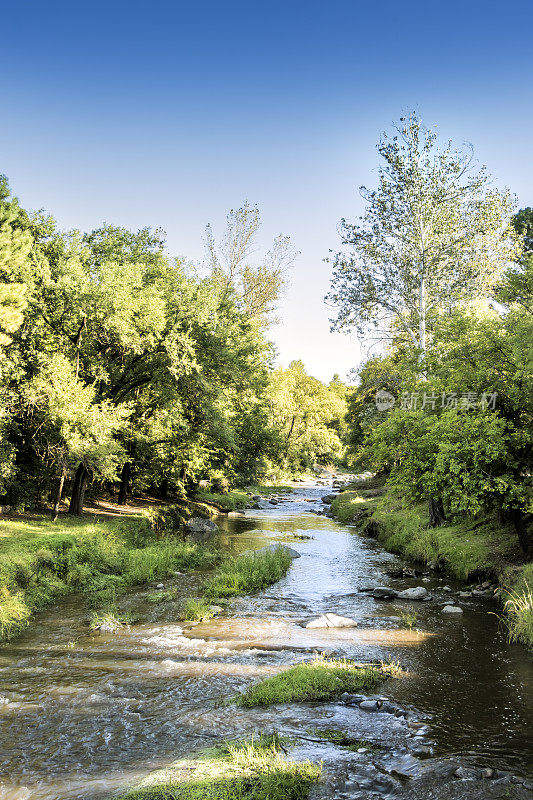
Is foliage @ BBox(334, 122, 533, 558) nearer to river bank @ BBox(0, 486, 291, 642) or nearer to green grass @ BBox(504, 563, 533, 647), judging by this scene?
green grass @ BBox(504, 563, 533, 647)

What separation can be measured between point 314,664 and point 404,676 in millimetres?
1682

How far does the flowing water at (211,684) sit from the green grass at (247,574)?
2.42ft

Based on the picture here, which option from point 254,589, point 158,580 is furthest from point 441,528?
point 158,580

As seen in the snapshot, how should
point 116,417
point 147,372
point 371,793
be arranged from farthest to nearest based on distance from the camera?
point 147,372
point 116,417
point 371,793

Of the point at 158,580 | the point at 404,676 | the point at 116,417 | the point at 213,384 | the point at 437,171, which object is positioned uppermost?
the point at 437,171

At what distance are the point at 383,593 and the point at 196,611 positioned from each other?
584cm

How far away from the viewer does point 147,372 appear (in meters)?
24.9

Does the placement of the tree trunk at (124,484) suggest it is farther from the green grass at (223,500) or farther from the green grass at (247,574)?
the green grass at (247,574)

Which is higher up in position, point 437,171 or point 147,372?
point 437,171

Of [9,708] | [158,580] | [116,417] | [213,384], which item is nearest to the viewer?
[9,708]

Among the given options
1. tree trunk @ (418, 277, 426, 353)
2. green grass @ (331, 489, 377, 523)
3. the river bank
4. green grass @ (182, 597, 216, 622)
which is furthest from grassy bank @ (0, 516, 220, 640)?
green grass @ (331, 489, 377, 523)

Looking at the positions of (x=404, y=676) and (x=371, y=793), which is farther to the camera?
(x=404, y=676)

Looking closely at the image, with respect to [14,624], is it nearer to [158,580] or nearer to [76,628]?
[76,628]

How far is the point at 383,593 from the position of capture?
15539 millimetres
